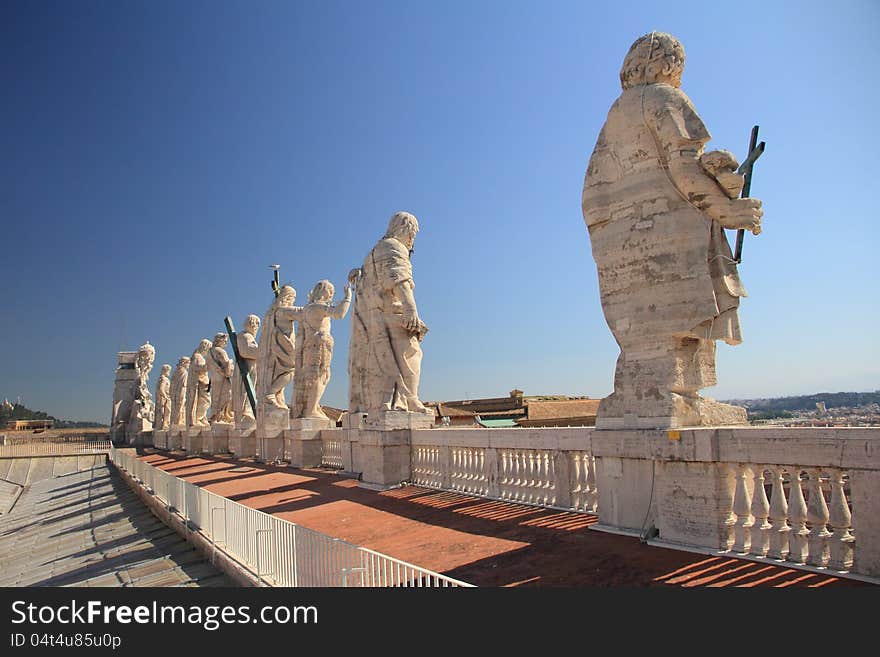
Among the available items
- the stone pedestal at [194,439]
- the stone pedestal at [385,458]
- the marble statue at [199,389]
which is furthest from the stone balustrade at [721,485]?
the marble statue at [199,389]

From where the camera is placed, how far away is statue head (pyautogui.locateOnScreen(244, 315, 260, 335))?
64.6 ft

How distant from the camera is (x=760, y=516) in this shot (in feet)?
14.7

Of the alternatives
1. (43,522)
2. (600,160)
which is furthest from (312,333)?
(600,160)

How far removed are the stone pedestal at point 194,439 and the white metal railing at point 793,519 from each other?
2191 cm

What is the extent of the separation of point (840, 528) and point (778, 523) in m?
0.45

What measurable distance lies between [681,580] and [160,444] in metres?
31.3

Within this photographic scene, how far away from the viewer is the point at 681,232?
17.3 feet

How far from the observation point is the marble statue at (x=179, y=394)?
27.7 m

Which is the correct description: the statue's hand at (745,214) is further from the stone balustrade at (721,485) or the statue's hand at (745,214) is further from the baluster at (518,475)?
the baluster at (518,475)

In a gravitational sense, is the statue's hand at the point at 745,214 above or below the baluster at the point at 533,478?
above

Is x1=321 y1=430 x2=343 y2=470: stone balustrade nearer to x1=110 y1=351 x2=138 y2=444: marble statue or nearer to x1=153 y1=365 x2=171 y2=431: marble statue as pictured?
x1=153 y1=365 x2=171 y2=431: marble statue

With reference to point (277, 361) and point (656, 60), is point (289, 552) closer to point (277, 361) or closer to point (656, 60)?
point (656, 60)

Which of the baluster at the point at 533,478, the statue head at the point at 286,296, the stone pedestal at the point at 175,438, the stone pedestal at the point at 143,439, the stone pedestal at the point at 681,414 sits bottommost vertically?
the stone pedestal at the point at 143,439

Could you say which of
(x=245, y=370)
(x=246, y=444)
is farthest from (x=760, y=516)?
(x=245, y=370)
